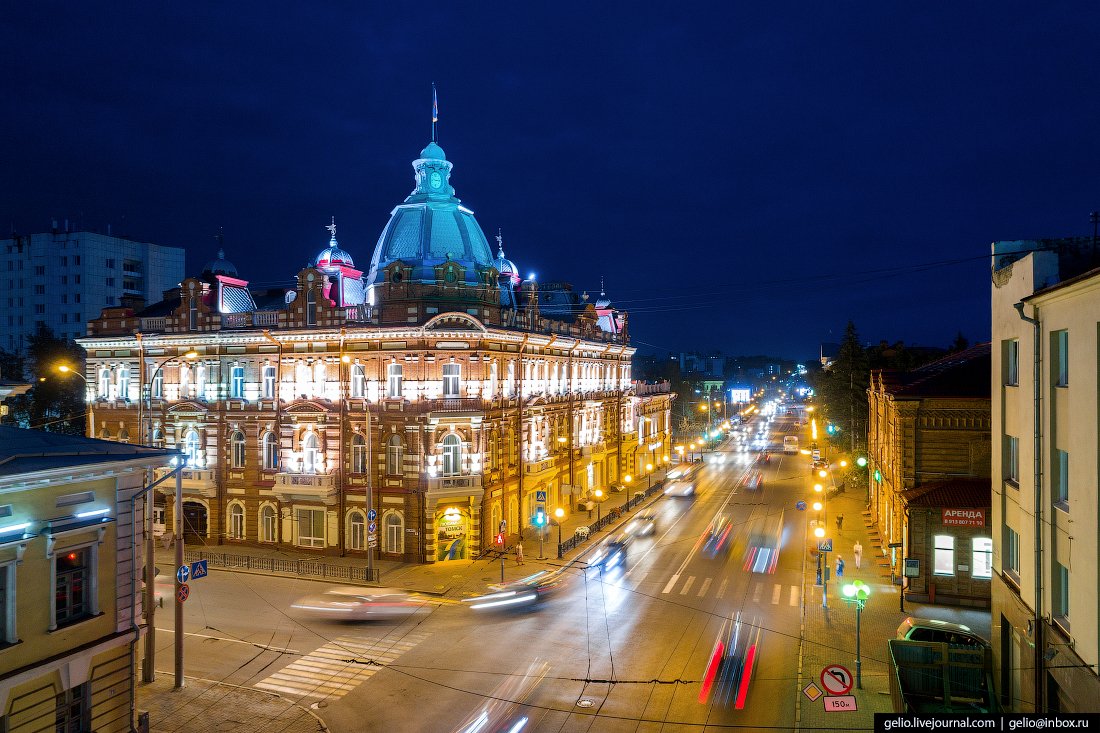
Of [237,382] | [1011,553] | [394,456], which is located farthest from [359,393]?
[1011,553]

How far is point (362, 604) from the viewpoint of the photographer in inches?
1161

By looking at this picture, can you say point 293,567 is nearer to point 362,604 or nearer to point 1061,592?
point 362,604

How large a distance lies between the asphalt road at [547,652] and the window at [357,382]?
394 inches

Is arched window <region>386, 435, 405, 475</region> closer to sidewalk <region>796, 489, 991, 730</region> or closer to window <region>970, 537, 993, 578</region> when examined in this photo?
sidewalk <region>796, 489, 991, 730</region>

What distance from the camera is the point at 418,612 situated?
93.5 feet

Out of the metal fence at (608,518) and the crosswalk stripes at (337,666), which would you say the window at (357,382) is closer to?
the metal fence at (608,518)

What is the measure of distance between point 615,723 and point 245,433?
29159mm

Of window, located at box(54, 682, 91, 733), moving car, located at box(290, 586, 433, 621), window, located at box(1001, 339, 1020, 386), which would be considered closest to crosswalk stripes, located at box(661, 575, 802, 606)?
moving car, located at box(290, 586, 433, 621)

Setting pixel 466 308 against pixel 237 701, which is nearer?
pixel 237 701

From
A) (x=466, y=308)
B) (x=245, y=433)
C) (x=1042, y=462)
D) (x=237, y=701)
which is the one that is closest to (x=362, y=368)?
(x=466, y=308)

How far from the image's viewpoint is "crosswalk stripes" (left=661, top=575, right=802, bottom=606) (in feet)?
98.0

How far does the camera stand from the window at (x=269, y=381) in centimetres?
3976

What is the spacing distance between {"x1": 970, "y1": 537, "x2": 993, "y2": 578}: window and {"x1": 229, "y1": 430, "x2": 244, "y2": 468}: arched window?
3664 centimetres

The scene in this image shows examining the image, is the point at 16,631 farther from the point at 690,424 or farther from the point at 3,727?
the point at 690,424
